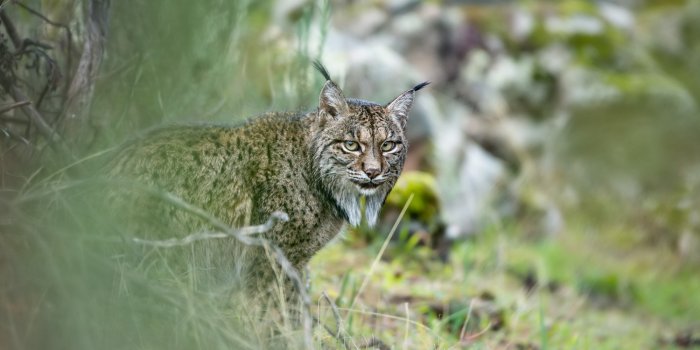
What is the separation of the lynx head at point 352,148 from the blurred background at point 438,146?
49cm

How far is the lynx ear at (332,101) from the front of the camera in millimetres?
4195

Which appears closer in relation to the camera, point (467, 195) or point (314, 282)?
point (314, 282)

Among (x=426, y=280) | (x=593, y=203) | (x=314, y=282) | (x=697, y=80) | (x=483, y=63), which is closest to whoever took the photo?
(x=314, y=282)

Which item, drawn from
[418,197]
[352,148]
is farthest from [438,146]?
[352,148]

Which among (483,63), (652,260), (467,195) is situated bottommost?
(652,260)

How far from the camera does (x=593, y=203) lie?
11.7 meters

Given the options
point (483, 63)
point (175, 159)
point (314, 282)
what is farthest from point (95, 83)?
point (483, 63)

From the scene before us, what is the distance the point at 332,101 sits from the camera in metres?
4.23

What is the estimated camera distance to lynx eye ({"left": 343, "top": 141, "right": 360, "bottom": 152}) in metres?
4.21

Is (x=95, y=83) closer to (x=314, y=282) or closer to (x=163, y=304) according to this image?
(x=163, y=304)

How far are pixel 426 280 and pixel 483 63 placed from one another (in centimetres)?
652

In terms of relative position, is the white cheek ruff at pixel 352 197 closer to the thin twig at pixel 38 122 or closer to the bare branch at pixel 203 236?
the bare branch at pixel 203 236

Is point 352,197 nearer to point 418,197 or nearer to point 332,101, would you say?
point 332,101

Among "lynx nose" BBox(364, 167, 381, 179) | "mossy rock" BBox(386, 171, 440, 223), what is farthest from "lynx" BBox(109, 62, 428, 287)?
"mossy rock" BBox(386, 171, 440, 223)
